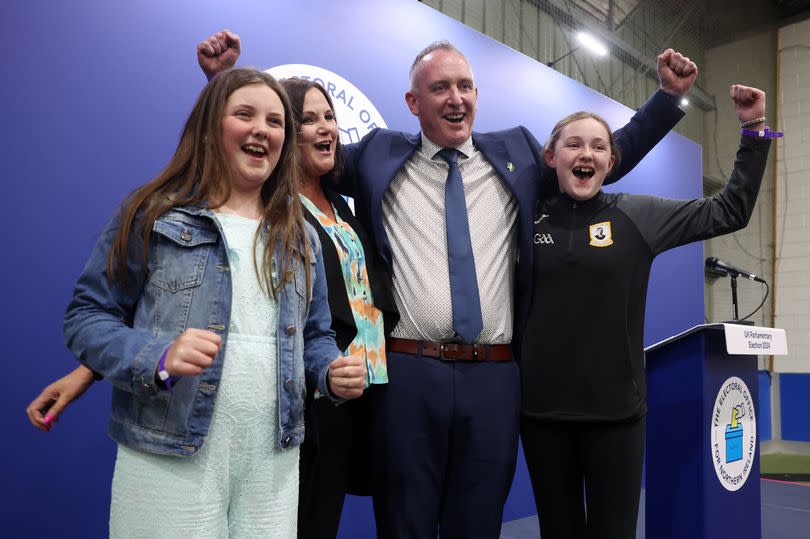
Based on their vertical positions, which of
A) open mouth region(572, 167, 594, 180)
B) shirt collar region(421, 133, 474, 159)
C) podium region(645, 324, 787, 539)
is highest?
shirt collar region(421, 133, 474, 159)

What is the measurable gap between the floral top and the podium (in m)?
1.22

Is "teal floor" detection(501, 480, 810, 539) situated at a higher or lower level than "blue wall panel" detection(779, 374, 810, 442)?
→ lower

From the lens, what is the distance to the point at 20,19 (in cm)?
215

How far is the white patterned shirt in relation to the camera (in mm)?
1651

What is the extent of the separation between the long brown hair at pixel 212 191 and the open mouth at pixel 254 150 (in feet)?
0.15

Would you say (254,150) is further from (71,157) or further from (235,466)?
(71,157)

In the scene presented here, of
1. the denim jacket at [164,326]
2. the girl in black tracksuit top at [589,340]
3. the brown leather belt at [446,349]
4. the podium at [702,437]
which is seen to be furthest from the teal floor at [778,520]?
the denim jacket at [164,326]

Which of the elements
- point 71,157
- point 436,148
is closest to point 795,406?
point 436,148

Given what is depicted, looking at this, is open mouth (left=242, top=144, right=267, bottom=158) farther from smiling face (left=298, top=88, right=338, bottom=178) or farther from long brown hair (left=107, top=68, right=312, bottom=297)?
smiling face (left=298, top=88, right=338, bottom=178)

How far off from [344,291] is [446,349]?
0.30 metres

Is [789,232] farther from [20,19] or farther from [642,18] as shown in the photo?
[20,19]

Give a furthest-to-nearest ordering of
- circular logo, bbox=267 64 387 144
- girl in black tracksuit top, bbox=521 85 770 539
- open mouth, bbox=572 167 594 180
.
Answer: circular logo, bbox=267 64 387 144
open mouth, bbox=572 167 594 180
girl in black tracksuit top, bbox=521 85 770 539

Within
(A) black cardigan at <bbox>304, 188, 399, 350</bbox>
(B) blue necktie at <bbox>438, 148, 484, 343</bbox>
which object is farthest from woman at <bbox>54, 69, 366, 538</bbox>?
(B) blue necktie at <bbox>438, 148, 484, 343</bbox>

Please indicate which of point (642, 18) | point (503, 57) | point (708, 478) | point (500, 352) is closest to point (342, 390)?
point (500, 352)
